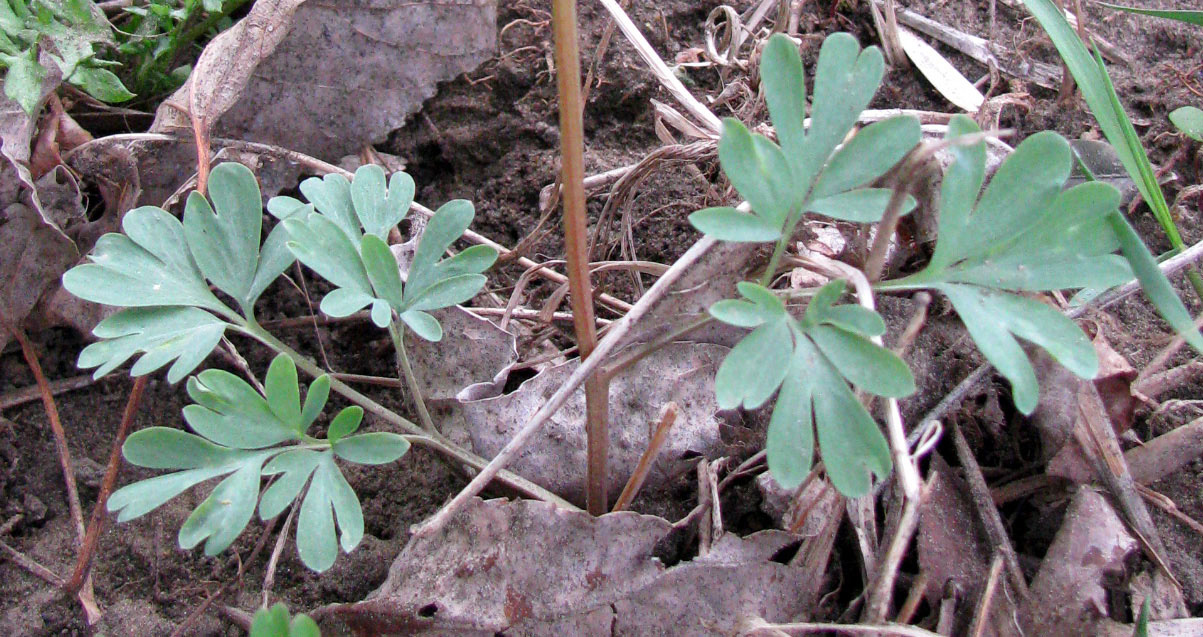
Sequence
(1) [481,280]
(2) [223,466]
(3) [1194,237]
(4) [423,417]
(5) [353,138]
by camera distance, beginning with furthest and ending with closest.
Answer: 1. (5) [353,138]
2. (3) [1194,237]
3. (4) [423,417]
4. (1) [481,280]
5. (2) [223,466]

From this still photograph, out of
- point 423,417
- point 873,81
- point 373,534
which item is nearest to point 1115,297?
point 873,81

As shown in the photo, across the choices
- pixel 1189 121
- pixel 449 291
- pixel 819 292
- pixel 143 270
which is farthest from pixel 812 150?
pixel 1189 121

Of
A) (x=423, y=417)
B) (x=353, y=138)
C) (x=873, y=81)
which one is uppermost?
(x=873, y=81)

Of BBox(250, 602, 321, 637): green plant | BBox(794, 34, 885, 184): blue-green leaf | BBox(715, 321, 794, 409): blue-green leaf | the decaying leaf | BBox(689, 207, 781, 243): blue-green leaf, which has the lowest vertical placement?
BBox(250, 602, 321, 637): green plant

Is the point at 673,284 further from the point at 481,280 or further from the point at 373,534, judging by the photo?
the point at 373,534

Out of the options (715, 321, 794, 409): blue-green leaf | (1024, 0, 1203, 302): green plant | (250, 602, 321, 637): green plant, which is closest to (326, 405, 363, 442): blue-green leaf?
(250, 602, 321, 637): green plant

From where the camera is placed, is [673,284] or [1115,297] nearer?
[673,284]

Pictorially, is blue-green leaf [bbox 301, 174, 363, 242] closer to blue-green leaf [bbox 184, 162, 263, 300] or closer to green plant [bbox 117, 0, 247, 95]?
blue-green leaf [bbox 184, 162, 263, 300]
